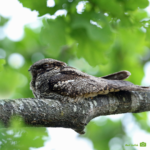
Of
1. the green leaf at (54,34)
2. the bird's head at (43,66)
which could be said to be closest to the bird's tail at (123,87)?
the bird's head at (43,66)

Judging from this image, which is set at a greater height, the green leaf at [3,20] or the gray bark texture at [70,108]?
the green leaf at [3,20]

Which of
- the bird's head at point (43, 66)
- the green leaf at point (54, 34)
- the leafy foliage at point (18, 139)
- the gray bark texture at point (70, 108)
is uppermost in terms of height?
the bird's head at point (43, 66)

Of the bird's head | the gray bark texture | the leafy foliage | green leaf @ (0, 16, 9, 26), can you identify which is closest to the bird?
the bird's head

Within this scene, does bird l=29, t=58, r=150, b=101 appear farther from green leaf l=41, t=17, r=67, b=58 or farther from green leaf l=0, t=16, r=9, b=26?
green leaf l=0, t=16, r=9, b=26

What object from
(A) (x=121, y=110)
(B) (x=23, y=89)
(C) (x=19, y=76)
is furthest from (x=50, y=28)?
(C) (x=19, y=76)

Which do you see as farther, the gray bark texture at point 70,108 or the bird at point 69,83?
the bird at point 69,83

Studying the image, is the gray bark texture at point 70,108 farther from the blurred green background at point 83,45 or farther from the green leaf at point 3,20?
the green leaf at point 3,20

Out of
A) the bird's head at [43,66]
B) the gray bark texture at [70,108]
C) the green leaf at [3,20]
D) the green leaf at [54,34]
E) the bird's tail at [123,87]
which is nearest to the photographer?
the gray bark texture at [70,108]
